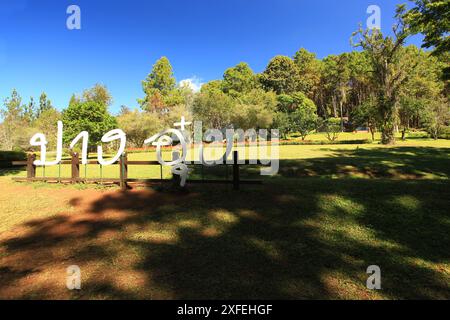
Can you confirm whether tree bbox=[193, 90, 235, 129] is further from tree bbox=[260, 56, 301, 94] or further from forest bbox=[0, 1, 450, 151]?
tree bbox=[260, 56, 301, 94]

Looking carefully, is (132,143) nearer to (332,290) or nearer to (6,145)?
(6,145)

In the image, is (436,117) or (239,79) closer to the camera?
(436,117)

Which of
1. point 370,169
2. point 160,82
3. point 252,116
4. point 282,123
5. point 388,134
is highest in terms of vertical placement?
point 160,82

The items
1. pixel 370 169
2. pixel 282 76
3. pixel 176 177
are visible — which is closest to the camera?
pixel 176 177

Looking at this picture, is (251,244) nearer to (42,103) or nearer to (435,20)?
(435,20)

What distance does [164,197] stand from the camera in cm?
913

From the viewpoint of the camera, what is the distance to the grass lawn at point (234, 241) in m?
4.25

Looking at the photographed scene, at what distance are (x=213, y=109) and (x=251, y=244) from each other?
47254mm

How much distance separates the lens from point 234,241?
19.5ft

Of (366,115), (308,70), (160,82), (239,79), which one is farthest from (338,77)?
(160,82)

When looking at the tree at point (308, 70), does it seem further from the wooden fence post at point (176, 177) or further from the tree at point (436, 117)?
the wooden fence post at point (176, 177)
